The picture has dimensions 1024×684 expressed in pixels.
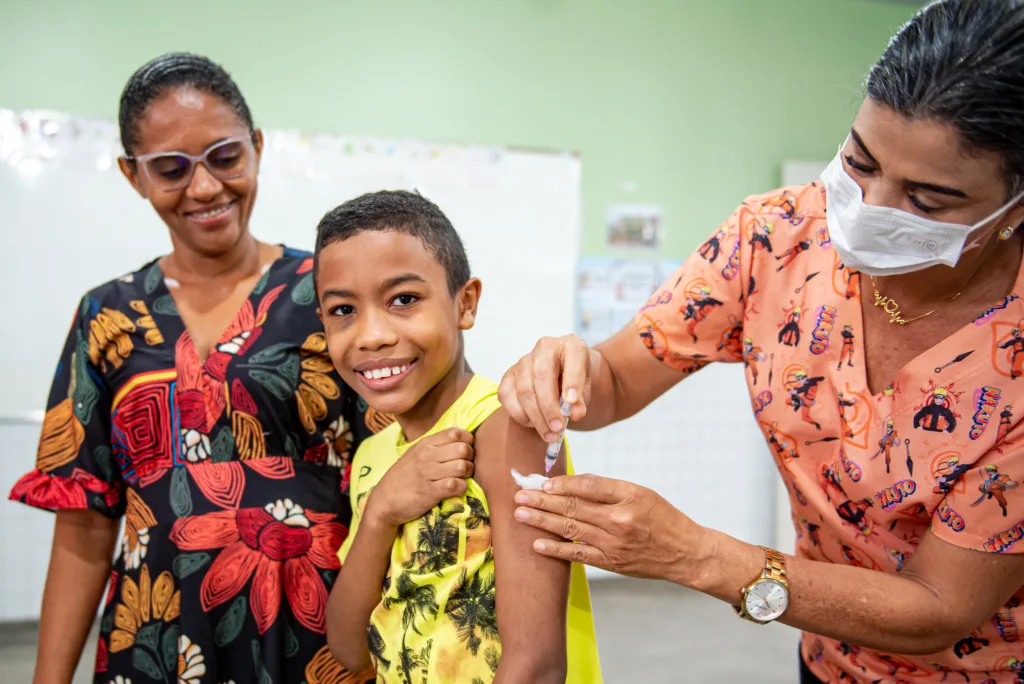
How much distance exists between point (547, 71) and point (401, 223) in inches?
114

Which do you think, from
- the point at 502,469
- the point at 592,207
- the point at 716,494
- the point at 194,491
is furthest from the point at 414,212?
the point at 716,494

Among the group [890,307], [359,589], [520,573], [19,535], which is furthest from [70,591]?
[19,535]

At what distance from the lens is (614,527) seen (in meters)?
0.95

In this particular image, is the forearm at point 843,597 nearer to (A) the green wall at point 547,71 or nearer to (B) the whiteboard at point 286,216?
(B) the whiteboard at point 286,216

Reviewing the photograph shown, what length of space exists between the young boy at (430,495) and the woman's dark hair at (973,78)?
0.62 m

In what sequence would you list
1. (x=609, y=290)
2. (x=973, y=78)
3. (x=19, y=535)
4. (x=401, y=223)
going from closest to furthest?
(x=973, y=78) → (x=401, y=223) → (x=19, y=535) → (x=609, y=290)

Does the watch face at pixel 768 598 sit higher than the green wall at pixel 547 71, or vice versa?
the green wall at pixel 547 71

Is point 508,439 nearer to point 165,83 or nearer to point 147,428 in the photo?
point 147,428

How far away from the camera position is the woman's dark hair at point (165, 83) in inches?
46.5

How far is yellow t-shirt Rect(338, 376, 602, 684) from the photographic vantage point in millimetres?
952

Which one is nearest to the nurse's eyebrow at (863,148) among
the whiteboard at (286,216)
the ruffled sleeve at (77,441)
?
the ruffled sleeve at (77,441)

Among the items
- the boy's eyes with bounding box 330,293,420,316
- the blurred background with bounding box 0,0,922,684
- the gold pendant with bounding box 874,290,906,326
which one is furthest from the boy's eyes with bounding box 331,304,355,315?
the blurred background with bounding box 0,0,922,684

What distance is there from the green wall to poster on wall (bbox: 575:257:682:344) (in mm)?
110

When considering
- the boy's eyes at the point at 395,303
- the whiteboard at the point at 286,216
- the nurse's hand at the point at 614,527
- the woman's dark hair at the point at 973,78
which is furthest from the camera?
the whiteboard at the point at 286,216
